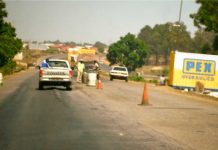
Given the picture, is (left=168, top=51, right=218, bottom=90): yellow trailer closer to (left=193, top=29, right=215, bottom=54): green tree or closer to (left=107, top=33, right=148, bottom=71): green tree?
(left=107, top=33, right=148, bottom=71): green tree

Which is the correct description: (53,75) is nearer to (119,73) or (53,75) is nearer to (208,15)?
(119,73)

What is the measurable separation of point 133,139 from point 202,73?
29.8 metres

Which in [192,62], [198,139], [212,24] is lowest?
[198,139]

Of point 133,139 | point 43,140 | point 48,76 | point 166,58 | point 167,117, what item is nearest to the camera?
point 43,140

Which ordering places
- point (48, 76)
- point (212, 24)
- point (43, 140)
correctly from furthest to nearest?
point (212, 24)
point (48, 76)
point (43, 140)

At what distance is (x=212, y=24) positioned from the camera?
66.5 meters

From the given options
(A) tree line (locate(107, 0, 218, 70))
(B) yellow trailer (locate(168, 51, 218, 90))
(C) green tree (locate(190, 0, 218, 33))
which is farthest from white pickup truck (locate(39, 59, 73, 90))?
(C) green tree (locate(190, 0, 218, 33))

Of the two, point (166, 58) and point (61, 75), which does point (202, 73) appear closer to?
point (61, 75)

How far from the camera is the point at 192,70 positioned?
38.0 metres

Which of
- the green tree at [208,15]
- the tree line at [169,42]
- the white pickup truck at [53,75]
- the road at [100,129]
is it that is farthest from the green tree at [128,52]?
the road at [100,129]

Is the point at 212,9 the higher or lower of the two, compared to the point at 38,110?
higher

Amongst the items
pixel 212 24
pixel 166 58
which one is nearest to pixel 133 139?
pixel 212 24

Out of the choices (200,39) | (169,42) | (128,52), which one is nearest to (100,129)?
(128,52)

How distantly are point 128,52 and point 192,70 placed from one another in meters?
88.9
